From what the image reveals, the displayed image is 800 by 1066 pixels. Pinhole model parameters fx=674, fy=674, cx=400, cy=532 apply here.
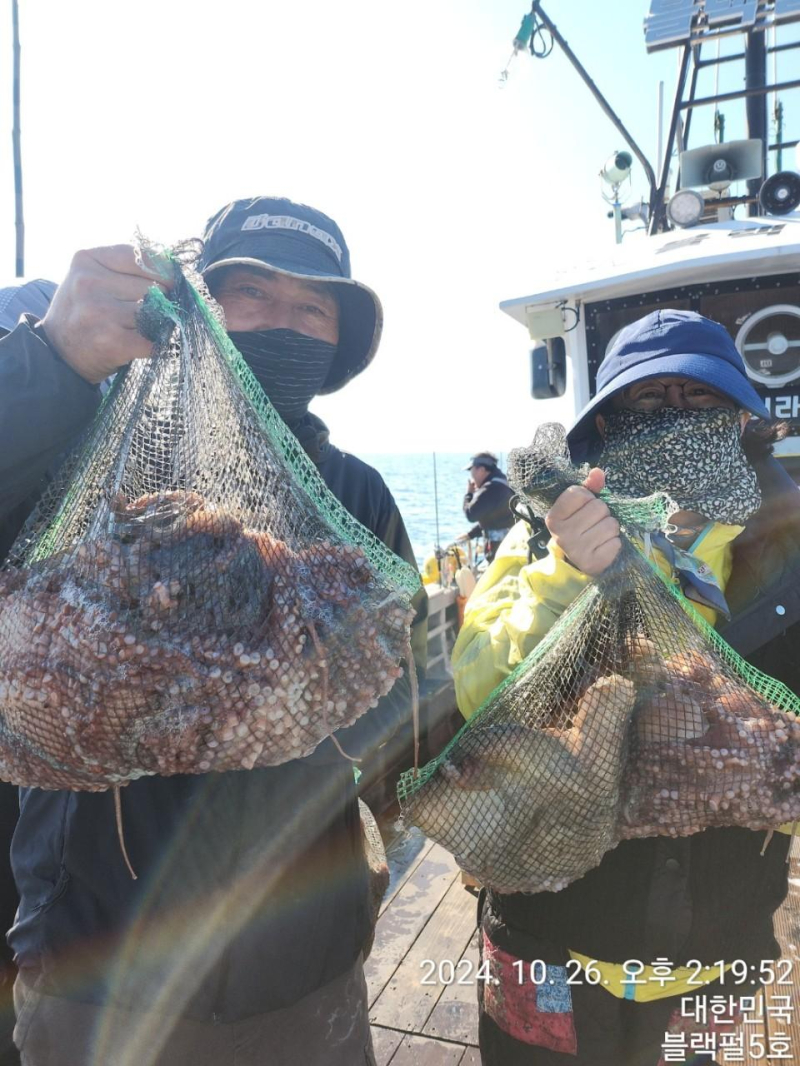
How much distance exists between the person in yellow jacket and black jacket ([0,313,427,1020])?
0.67 meters

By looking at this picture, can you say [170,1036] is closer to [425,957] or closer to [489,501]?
[425,957]

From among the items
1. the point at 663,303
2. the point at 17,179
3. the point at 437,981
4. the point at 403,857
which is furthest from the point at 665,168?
the point at 437,981

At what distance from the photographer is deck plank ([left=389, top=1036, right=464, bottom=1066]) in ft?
8.90

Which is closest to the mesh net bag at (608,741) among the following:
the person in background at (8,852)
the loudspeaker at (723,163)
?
the person in background at (8,852)

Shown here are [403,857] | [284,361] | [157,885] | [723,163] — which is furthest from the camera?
[723,163]

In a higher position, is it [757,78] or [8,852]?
[757,78]

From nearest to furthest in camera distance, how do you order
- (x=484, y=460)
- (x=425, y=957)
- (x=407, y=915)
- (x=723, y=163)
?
(x=425, y=957) → (x=407, y=915) → (x=723, y=163) → (x=484, y=460)

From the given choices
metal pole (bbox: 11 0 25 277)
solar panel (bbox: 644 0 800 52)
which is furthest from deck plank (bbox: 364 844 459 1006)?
solar panel (bbox: 644 0 800 52)

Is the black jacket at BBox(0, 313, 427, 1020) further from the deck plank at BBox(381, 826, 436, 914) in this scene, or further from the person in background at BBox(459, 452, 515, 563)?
the person in background at BBox(459, 452, 515, 563)

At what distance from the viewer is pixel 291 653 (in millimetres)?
1167

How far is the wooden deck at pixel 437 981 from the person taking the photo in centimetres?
272

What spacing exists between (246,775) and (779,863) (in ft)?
5.04

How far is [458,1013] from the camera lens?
2.96 meters

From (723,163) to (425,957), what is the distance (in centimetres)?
682
